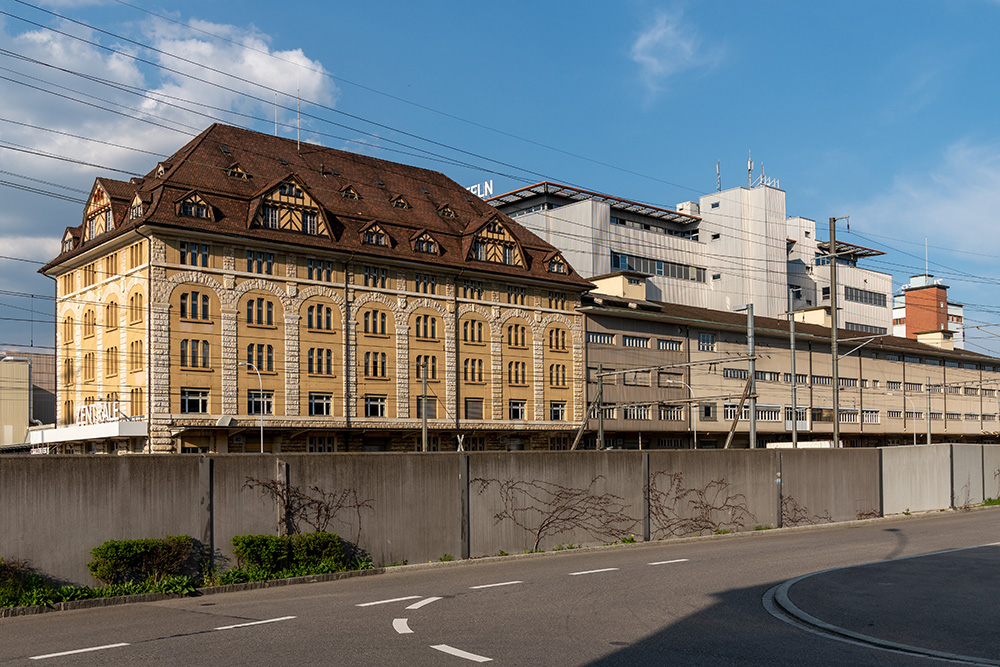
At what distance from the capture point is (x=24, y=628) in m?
14.8

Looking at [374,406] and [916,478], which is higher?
[374,406]

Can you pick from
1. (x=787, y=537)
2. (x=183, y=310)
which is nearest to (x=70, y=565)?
(x=787, y=537)

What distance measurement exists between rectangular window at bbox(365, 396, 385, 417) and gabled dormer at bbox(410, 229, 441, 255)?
37.4 feet

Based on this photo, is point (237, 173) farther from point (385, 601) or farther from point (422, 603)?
point (422, 603)

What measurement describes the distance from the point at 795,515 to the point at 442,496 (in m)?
15.4

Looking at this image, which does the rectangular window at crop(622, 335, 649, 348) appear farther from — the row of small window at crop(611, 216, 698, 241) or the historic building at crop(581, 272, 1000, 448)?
the row of small window at crop(611, 216, 698, 241)

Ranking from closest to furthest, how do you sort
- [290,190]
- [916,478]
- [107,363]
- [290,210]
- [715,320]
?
[916,478], [107,363], [290,210], [290,190], [715,320]

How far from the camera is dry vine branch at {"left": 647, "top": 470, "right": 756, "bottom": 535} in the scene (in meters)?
29.9

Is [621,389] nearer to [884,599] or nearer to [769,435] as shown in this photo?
[769,435]

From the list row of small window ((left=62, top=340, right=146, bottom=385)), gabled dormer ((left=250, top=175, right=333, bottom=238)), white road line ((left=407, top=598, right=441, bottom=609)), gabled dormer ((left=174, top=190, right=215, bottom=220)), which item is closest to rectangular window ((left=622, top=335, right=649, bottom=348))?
gabled dormer ((left=250, top=175, right=333, bottom=238))

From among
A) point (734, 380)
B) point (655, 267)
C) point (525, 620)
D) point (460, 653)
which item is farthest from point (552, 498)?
point (655, 267)

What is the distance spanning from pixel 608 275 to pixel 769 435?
803 inches

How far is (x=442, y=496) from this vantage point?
24297 mm

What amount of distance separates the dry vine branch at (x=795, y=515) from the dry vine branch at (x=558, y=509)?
24.6 ft
